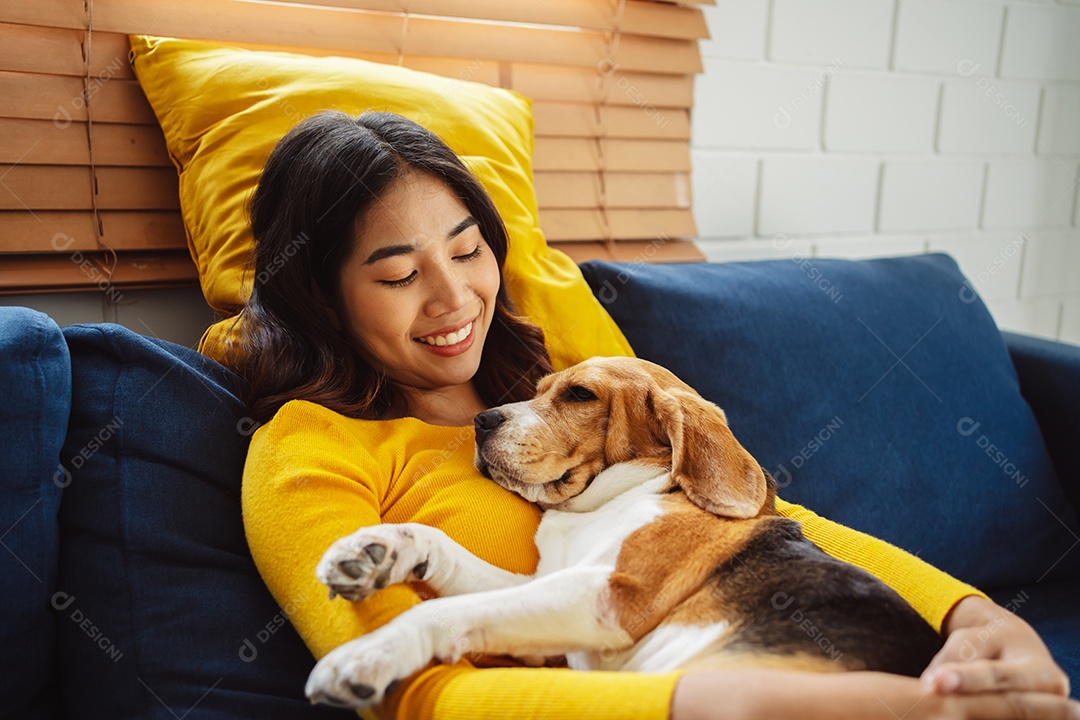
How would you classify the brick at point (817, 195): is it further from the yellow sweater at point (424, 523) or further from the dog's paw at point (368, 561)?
the dog's paw at point (368, 561)

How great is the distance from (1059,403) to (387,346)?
1888 mm

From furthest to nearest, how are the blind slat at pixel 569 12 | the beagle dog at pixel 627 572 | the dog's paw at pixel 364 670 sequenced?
the blind slat at pixel 569 12, the beagle dog at pixel 627 572, the dog's paw at pixel 364 670

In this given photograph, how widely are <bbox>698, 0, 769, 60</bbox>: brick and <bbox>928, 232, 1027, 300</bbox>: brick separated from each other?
1.25 m

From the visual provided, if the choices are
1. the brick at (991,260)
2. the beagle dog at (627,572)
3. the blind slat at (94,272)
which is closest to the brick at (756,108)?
the brick at (991,260)

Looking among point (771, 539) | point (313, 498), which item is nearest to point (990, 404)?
point (771, 539)

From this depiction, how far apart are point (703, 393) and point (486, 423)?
2.32 feet

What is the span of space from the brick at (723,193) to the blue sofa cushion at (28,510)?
6.79ft

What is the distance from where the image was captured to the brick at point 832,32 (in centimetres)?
287

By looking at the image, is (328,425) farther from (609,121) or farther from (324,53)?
(609,121)

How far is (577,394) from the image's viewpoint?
1502 millimetres

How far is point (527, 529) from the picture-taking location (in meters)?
1.40

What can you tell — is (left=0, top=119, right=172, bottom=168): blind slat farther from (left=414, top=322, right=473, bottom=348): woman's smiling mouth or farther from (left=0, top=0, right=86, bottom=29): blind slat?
(left=414, top=322, right=473, bottom=348): woman's smiling mouth

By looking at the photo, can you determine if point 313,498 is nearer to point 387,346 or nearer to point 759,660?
point 387,346

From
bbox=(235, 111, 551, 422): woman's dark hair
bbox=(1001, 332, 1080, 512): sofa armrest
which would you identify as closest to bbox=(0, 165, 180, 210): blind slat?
bbox=(235, 111, 551, 422): woman's dark hair
